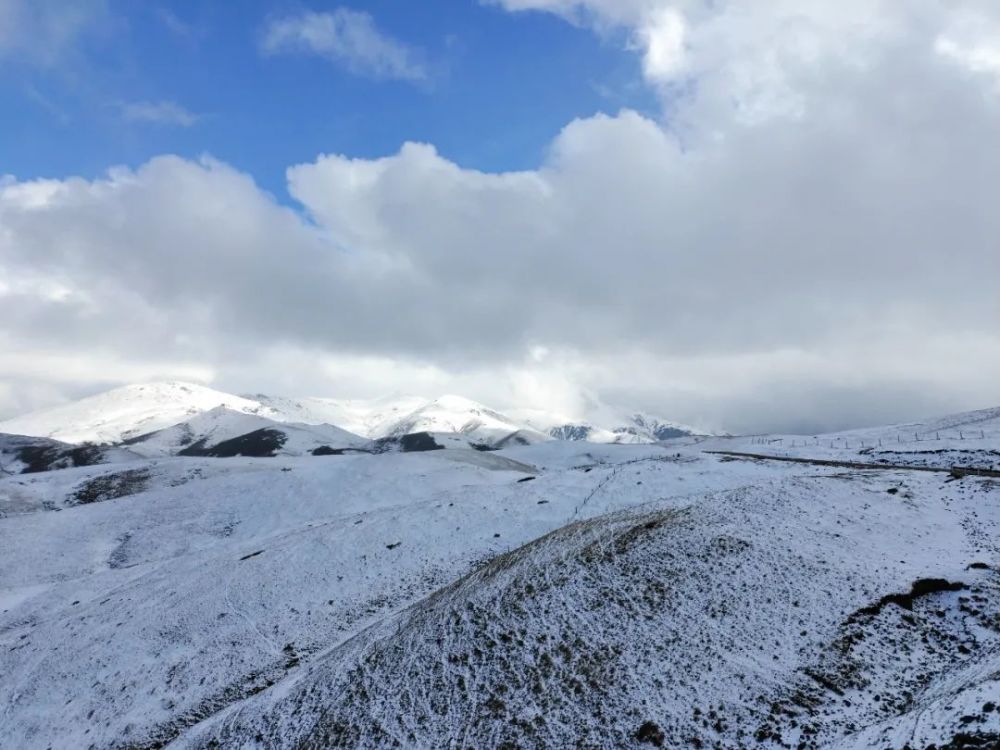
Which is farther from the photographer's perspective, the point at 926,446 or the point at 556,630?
the point at 926,446

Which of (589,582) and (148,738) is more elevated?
(589,582)

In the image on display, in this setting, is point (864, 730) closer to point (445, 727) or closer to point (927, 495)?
point (445, 727)

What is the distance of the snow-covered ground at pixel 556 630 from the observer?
14141 millimetres

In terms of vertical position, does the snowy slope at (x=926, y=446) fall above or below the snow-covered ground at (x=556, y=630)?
above

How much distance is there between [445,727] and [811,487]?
20.4m

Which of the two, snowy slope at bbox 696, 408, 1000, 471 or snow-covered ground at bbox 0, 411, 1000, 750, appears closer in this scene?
snow-covered ground at bbox 0, 411, 1000, 750

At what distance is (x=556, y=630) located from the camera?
17875 mm

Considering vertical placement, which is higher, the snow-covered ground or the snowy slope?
the snowy slope

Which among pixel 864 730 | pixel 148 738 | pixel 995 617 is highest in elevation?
pixel 995 617

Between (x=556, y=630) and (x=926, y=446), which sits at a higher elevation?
(x=926, y=446)

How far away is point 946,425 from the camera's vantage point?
73500 mm

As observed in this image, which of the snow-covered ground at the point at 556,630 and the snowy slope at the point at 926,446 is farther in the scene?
the snowy slope at the point at 926,446

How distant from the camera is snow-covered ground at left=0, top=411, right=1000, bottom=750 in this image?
46.4 feet

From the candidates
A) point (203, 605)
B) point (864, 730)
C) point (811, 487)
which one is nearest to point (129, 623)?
point (203, 605)
